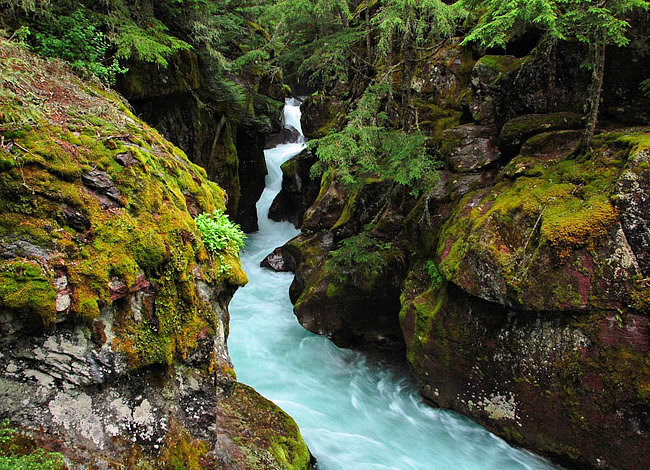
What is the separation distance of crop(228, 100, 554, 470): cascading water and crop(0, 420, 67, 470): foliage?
4.37 m

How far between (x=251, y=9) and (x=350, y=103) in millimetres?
4425

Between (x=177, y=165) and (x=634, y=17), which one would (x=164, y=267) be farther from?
(x=634, y=17)

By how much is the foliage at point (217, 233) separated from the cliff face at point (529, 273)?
3.88m

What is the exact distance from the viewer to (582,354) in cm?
527

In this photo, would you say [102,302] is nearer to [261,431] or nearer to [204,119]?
[261,431]

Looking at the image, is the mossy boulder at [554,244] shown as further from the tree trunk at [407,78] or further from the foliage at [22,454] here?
the foliage at [22,454]

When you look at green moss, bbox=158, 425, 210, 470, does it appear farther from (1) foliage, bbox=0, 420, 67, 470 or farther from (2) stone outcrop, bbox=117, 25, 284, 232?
(2) stone outcrop, bbox=117, 25, 284, 232

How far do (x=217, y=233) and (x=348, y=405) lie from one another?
519cm

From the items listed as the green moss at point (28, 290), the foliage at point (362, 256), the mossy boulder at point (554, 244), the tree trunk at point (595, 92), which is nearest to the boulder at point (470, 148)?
the mossy boulder at point (554, 244)

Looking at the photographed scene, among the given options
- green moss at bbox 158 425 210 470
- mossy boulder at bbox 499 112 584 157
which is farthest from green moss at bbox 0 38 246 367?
mossy boulder at bbox 499 112 584 157

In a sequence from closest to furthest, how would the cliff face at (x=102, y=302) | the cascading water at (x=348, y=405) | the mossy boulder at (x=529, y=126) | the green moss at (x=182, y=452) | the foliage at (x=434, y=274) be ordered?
the cliff face at (x=102, y=302) → the green moss at (x=182, y=452) → the cascading water at (x=348, y=405) → the mossy boulder at (x=529, y=126) → the foliage at (x=434, y=274)

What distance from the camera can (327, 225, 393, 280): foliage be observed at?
338 inches

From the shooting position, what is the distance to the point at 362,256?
8.54 m

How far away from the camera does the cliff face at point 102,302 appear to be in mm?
2682
